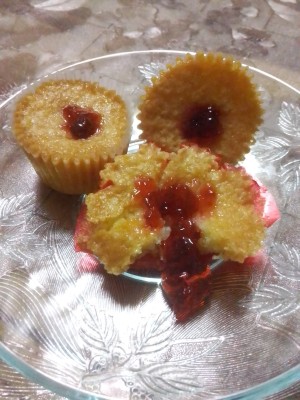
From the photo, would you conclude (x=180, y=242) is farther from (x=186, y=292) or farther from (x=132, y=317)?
(x=132, y=317)

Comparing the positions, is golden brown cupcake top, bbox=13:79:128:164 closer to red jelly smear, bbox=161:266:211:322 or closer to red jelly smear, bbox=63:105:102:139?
red jelly smear, bbox=63:105:102:139

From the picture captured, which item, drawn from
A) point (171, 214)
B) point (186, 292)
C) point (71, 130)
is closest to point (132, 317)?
point (186, 292)

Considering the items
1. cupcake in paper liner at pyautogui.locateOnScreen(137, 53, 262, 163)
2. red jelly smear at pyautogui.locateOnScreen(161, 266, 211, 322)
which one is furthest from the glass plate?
cupcake in paper liner at pyautogui.locateOnScreen(137, 53, 262, 163)

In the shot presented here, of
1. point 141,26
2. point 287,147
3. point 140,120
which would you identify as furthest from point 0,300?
point 141,26

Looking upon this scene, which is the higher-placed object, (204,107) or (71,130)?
(204,107)

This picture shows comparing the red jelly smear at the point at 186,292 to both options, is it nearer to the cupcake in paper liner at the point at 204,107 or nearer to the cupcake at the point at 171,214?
the cupcake at the point at 171,214

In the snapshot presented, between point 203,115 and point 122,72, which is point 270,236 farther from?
point 122,72

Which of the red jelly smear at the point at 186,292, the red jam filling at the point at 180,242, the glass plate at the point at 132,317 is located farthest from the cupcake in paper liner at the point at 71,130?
the red jelly smear at the point at 186,292
